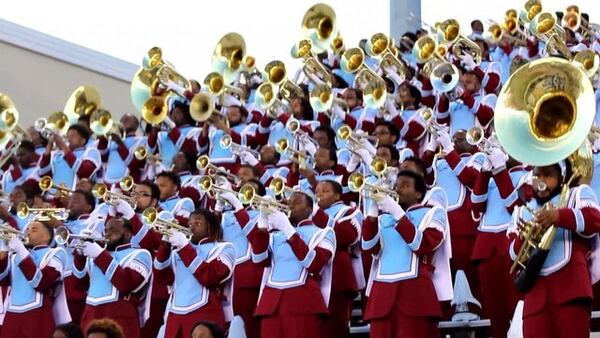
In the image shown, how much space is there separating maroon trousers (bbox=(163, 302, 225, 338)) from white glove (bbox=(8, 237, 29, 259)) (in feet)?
3.91

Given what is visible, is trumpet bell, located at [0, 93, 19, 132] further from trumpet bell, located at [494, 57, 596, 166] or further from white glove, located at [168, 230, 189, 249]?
trumpet bell, located at [494, 57, 596, 166]

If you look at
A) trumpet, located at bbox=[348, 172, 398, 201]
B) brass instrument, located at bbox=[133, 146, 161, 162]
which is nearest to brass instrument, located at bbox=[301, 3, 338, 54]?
brass instrument, located at bbox=[133, 146, 161, 162]

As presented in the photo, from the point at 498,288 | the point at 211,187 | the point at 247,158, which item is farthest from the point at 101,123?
the point at 498,288

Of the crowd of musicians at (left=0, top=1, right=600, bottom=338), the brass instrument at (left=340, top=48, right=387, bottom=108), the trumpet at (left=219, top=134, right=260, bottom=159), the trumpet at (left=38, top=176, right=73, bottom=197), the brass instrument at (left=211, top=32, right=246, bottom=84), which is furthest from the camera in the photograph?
the brass instrument at (left=211, top=32, right=246, bottom=84)

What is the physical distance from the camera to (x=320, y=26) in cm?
1387

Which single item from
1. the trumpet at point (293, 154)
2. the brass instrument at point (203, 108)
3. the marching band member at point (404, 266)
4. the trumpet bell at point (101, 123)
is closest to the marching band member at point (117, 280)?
the marching band member at point (404, 266)

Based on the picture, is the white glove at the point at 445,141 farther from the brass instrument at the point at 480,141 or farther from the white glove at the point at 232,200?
the white glove at the point at 232,200

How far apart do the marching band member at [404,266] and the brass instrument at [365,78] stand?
138 inches

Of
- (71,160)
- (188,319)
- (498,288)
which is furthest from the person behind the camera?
(71,160)

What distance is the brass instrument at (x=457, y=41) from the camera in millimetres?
11963

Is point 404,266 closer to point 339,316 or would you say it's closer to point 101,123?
point 339,316

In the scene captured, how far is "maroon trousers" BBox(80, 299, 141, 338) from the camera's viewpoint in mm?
8250

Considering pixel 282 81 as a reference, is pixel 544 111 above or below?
below

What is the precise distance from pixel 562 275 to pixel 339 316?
6.90 feet
